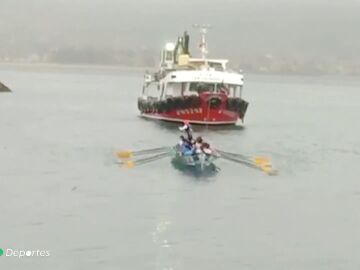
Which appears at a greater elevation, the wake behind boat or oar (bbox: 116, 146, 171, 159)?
the wake behind boat

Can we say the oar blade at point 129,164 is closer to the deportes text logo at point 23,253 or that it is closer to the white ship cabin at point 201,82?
the deportes text logo at point 23,253

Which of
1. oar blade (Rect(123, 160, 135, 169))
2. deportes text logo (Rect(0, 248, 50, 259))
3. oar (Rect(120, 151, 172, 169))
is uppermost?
oar (Rect(120, 151, 172, 169))

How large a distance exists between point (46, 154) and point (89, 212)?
80.2ft

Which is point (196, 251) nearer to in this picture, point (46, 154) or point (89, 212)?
point (89, 212)

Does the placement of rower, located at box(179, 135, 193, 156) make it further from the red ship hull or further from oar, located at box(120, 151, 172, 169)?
the red ship hull

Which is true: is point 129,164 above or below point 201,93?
below

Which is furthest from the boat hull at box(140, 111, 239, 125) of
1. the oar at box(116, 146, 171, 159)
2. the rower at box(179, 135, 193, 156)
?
the rower at box(179, 135, 193, 156)

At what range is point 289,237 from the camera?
38.8 meters

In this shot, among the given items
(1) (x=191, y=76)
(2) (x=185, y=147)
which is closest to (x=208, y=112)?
(1) (x=191, y=76)

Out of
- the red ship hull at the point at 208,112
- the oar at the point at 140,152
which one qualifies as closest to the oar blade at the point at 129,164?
the oar at the point at 140,152

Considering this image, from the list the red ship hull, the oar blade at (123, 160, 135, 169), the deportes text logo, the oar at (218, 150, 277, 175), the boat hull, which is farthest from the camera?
the boat hull

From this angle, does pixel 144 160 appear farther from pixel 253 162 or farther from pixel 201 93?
pixel 201 93

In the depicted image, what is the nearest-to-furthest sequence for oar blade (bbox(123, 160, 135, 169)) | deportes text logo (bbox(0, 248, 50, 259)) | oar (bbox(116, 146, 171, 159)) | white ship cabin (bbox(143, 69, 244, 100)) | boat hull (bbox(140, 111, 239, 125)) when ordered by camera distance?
1. deportes text logo (bbox(0, 248, 50, 259))
2. oar blade (bbox(123, 160, 135, 169))
3. oar (bbox(116, 146, 171, 159))
4. white ship cabin (bbox(143, 69, 244, 100))
5. boat hull (bbox(140, 111, 239, 125))

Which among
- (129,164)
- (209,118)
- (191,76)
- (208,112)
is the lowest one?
(129,164)
